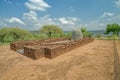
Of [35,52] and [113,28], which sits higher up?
[113,28]

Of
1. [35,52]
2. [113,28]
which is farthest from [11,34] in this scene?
[113,28]

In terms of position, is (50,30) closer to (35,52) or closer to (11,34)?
(11,34)

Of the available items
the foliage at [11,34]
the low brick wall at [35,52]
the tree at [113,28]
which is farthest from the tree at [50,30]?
the low brick wall at [35,52]

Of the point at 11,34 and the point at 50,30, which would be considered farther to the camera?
the point at 50,30

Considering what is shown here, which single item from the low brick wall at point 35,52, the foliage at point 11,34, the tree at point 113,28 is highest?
the tree at point 113,28

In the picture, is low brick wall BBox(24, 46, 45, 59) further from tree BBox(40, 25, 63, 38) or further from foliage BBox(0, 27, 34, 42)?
tree BBox(40, 25, 63, 38)

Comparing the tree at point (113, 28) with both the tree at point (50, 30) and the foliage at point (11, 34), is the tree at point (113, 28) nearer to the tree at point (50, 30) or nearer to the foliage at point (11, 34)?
the tree at point (50, 30)

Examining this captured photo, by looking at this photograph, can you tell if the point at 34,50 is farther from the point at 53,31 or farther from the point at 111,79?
the point at 53,31

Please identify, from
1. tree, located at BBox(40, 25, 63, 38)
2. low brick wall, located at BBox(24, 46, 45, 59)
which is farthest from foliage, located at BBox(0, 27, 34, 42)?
low brick wall, located at BBox(24, 46, 45, 59)

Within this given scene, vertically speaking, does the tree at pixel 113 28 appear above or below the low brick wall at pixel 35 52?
above

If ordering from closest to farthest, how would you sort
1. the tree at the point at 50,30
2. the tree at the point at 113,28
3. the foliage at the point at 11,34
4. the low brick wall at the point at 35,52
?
the low brick wall at the point at 35,52 < the foliage at the point at 11,34 < the tree at the point at 50,30 < the tree at the point at 113,28

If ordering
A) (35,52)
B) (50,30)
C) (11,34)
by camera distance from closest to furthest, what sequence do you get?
(35,52), (11,34), (50,30)

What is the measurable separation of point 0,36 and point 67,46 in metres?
14.4

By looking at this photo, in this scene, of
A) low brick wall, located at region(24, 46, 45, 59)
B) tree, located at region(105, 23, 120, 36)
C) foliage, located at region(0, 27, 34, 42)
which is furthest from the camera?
tree, located at region(105, 23, 120, 36)
